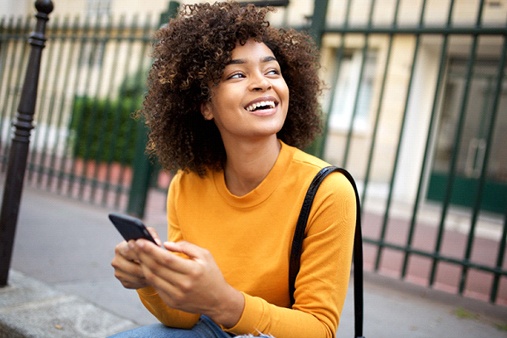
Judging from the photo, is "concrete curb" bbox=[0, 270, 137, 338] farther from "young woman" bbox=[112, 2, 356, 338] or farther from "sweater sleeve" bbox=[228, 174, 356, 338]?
"sweater sleeve" bbox=[228, 174, 356, 338]

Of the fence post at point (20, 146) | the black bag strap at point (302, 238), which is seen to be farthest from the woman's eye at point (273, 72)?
the fence post at point (20, 146)

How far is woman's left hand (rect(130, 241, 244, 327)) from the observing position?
1.21 meters

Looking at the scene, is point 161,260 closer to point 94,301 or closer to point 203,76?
point 203,76

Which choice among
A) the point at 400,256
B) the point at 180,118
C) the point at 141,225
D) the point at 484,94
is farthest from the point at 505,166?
the point at 141,225

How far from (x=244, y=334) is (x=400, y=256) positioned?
4976 millimetres

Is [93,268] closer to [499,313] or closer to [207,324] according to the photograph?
[207,324]

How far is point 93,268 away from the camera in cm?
347

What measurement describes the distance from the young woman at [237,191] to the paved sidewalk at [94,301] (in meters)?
0.90

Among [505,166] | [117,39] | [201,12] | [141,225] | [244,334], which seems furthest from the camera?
[505,166]

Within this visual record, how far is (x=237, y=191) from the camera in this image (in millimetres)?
1830

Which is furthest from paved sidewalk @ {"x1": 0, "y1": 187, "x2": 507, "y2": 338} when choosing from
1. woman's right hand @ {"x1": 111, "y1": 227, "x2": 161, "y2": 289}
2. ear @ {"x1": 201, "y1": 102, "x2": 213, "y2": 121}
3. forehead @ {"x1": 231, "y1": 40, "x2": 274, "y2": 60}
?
forehead @ {"x1": 231, "y1": 40, "x2": 274, "y2": 60}

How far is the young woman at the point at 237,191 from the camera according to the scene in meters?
1.38

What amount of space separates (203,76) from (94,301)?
163 cm

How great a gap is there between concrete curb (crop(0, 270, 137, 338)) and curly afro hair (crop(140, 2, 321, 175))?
0.90 meters
